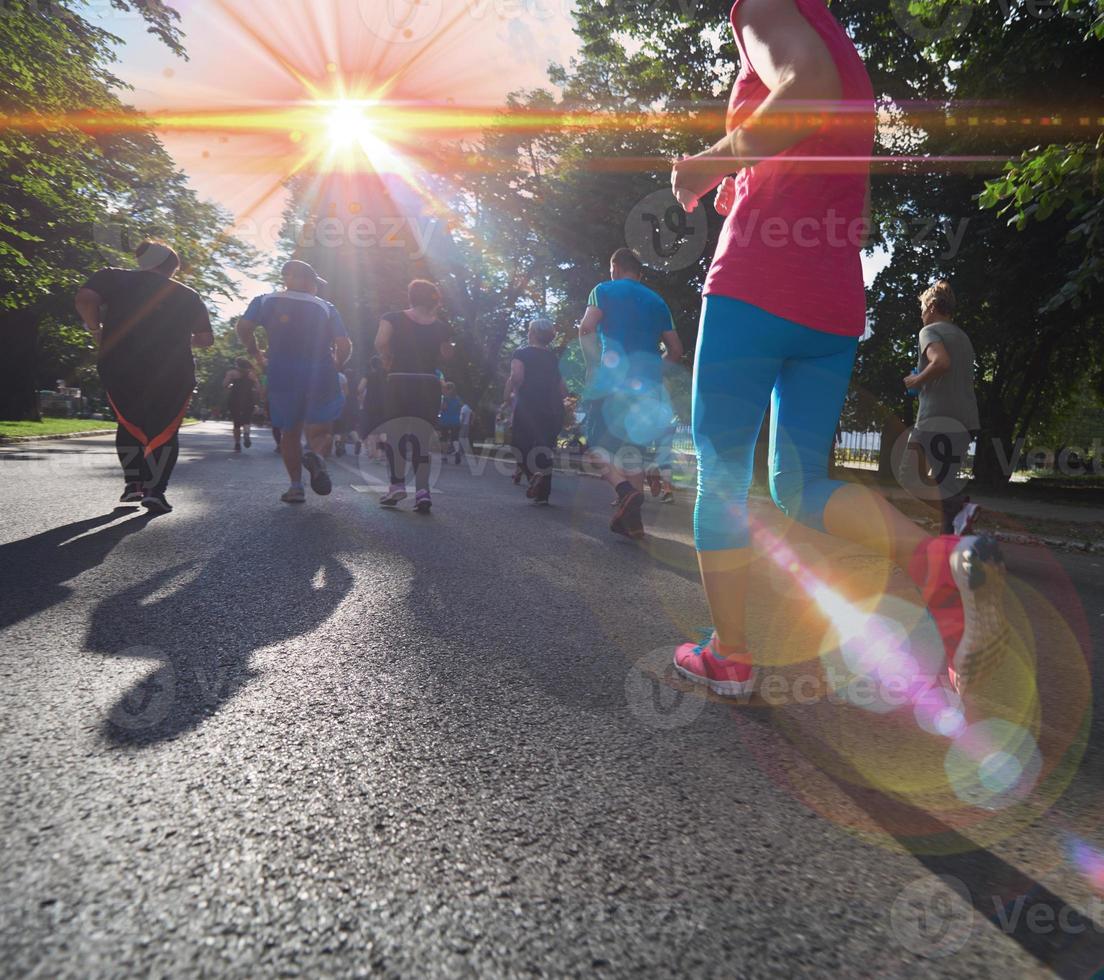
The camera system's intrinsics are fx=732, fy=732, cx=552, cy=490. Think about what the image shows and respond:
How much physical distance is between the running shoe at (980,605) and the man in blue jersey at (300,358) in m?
5.52

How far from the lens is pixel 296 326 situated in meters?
6.30

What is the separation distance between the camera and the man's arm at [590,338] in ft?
18.5

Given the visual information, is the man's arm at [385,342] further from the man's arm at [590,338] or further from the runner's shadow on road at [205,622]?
the runner's shadow on road at [205,622]

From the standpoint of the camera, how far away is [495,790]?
5.32 ft

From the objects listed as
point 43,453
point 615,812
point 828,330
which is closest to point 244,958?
point 615,812

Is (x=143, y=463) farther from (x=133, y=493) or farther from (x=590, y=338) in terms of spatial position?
(x=590, y=338)

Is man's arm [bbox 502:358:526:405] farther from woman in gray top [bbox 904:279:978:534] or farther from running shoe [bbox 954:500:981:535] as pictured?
running shoe [bbox 954:500:981:535]

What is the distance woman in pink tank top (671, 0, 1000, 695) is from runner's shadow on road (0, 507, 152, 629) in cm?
258

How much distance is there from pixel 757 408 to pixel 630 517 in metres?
3.47

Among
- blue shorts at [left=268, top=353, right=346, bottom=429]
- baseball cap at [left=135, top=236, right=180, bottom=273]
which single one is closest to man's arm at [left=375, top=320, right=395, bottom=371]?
blue shorts at [left=268, top=353, right=346, bottom=429]

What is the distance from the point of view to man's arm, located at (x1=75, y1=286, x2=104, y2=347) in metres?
5.32

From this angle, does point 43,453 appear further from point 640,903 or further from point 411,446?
point 640,903

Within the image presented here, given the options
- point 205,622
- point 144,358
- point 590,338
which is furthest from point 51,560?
point 590,338

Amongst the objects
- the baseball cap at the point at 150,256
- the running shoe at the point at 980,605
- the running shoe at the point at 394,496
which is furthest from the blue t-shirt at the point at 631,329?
the running shoe at the point at 980,605
